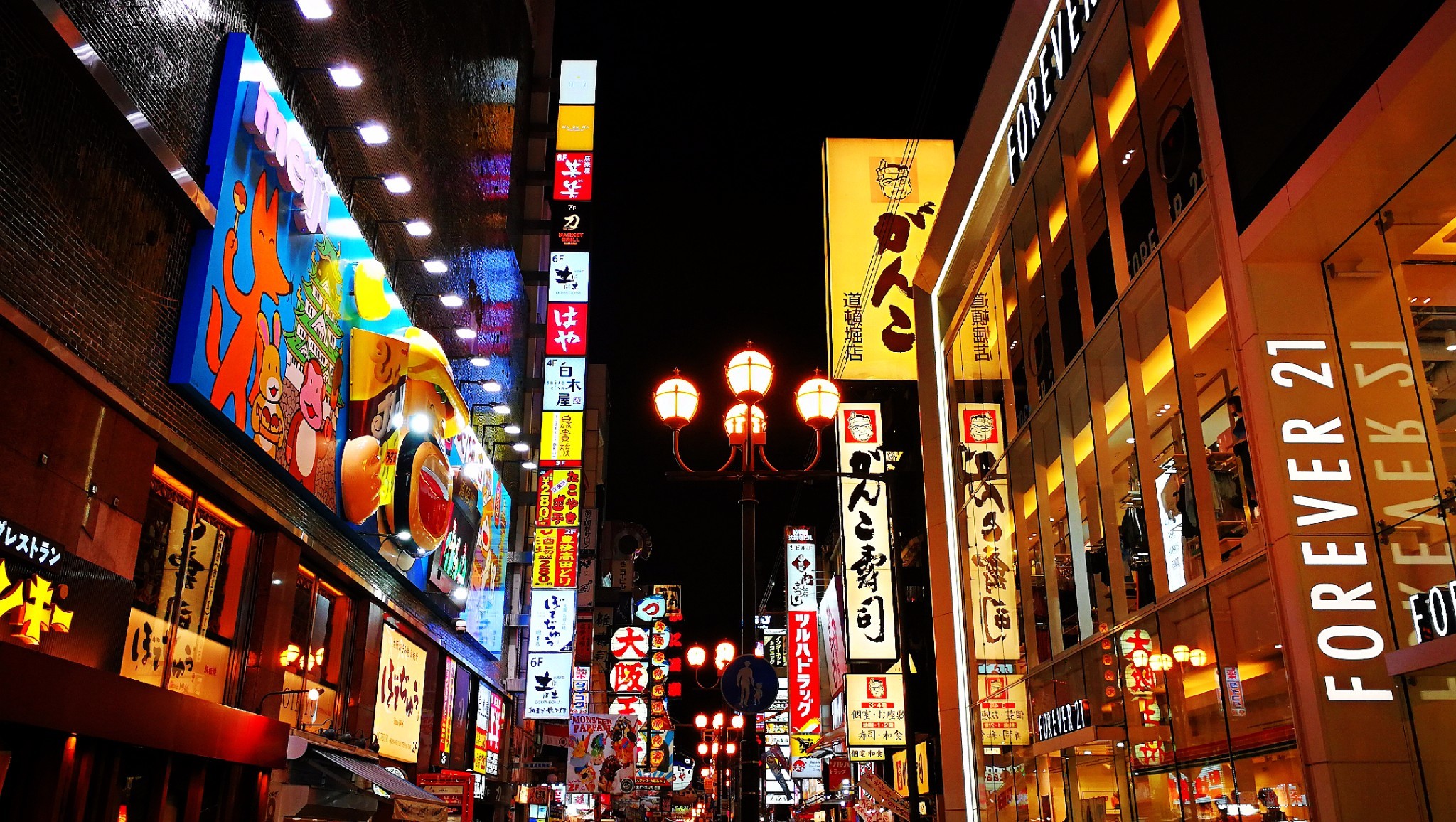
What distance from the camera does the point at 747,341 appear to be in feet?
46.6

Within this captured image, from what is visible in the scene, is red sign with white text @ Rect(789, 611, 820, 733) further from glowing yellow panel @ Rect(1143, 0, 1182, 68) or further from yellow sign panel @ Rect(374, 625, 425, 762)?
glowing yellow panel @ Rect(1143, 0, 1182, 68)

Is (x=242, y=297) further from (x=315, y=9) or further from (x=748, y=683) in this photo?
(x=748, y=683)

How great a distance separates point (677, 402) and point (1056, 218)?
8.00 meters

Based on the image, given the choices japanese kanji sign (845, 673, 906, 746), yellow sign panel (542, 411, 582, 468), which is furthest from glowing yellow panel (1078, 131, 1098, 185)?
yellow sign panel (542, 411, 582, 468)

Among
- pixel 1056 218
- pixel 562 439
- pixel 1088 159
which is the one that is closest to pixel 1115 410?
pixel 1056 218

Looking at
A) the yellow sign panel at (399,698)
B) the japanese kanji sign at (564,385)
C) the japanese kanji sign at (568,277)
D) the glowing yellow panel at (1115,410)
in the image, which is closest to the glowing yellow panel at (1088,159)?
the glowing yellow panel at (1115,410)

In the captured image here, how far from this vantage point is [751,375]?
46.2 ft

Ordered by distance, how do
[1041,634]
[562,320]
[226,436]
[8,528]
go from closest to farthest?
[8,528], [226,436], [1041,634], [562,320]

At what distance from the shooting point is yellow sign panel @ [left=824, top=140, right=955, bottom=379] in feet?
86.0

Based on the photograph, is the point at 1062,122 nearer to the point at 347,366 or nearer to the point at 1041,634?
the point at 1041,634

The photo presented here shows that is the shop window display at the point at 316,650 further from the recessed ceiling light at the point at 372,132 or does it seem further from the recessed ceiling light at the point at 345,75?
the recessed ceiling light at the point at 345,75

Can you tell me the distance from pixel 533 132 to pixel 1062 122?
2758 centimetres

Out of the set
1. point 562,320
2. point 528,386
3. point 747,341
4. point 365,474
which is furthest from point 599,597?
point 747,341

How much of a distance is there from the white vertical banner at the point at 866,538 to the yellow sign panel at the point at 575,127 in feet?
45.5
